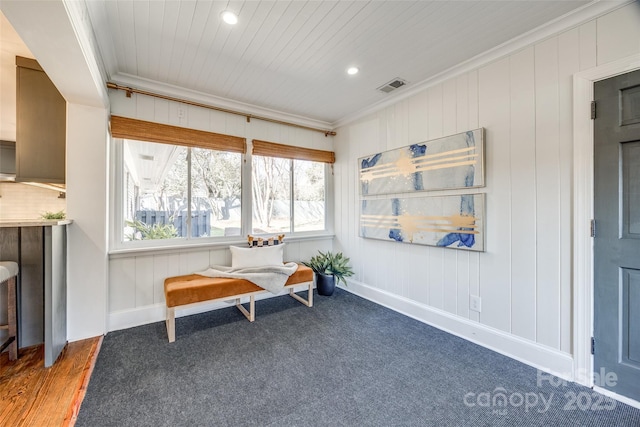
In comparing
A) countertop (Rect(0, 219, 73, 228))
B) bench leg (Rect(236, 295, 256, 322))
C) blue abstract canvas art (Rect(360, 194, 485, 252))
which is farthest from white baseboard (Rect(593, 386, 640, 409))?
countertop (Rect(0, 219, 73, 228))

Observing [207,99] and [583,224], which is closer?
[583,224]

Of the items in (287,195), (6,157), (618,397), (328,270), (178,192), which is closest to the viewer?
(618,397)

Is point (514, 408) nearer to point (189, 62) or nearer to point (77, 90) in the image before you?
point (189, 62)

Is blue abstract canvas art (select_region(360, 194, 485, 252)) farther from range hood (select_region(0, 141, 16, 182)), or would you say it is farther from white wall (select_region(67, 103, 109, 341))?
range hood (select_region(0, 141, 16, 182))

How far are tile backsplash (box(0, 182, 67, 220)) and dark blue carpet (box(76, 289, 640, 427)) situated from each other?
362 centimetres

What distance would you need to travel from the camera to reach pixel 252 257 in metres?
2.99

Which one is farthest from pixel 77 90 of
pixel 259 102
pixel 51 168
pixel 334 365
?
pixel 334 365

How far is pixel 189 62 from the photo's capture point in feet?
7.61

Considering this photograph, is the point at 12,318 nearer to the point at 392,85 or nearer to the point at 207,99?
the point at 207,99

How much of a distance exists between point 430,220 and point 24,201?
20.6ft

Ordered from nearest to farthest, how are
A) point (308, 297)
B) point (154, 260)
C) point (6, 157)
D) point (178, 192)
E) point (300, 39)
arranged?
point (300, 39)
point (154, 260)
point (178, 192)
point (308, 297)
point (6, 157)

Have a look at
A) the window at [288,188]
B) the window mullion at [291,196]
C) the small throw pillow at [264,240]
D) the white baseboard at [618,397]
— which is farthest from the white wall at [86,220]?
the white baseboard at [618,397]

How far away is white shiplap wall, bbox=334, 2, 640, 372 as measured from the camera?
1.80 metres

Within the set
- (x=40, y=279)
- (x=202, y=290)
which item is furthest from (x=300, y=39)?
(x=40, y=279)
